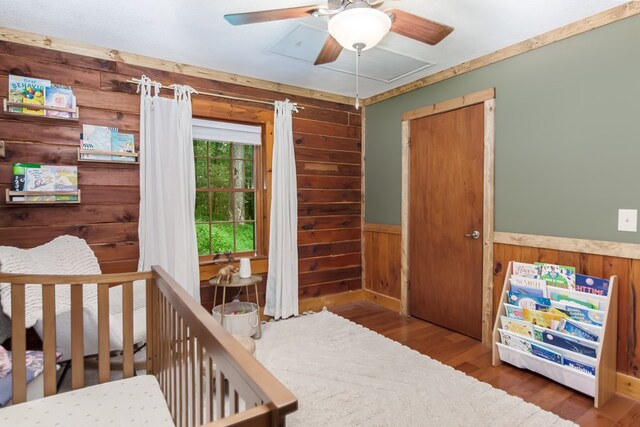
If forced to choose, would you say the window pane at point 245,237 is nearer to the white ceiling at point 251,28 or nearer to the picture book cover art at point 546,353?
the white ceiling at point 251,28

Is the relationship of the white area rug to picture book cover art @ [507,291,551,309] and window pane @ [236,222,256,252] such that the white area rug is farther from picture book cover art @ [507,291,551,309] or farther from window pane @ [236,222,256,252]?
window pane @ [236,222,256,252]

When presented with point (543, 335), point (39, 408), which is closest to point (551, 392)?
point (543, 335)

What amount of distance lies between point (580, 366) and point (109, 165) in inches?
139

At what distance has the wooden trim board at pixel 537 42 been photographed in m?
2.21

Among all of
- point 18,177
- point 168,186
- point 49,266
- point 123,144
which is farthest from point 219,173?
point 49,266

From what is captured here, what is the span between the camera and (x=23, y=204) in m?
2.53

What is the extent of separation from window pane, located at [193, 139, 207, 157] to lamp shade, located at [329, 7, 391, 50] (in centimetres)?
196

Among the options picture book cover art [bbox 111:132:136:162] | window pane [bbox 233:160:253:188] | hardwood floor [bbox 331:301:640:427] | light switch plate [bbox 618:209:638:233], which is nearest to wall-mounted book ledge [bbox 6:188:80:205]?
picture book cover art [bbox 111:132:136:162]

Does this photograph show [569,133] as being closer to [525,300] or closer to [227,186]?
[525,300]

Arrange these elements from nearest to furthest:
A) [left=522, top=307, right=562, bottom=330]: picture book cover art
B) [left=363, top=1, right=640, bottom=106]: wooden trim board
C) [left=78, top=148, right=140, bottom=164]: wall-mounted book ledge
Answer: [left=363, top=1, right=640, bottom=106]: wooden trim board → [left=522, top=307, right=562, bottom=330]: picture book cover art → [left=78, top=148, right=140, bottom=164]: wall-mounted book ledge

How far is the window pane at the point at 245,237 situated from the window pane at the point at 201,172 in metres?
0.53

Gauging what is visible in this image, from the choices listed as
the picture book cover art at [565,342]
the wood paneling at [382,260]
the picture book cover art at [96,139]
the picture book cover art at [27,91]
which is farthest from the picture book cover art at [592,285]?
the picture book cover art at [27,91]

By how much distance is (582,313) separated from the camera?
222cm

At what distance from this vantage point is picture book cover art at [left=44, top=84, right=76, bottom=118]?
2.57 m
